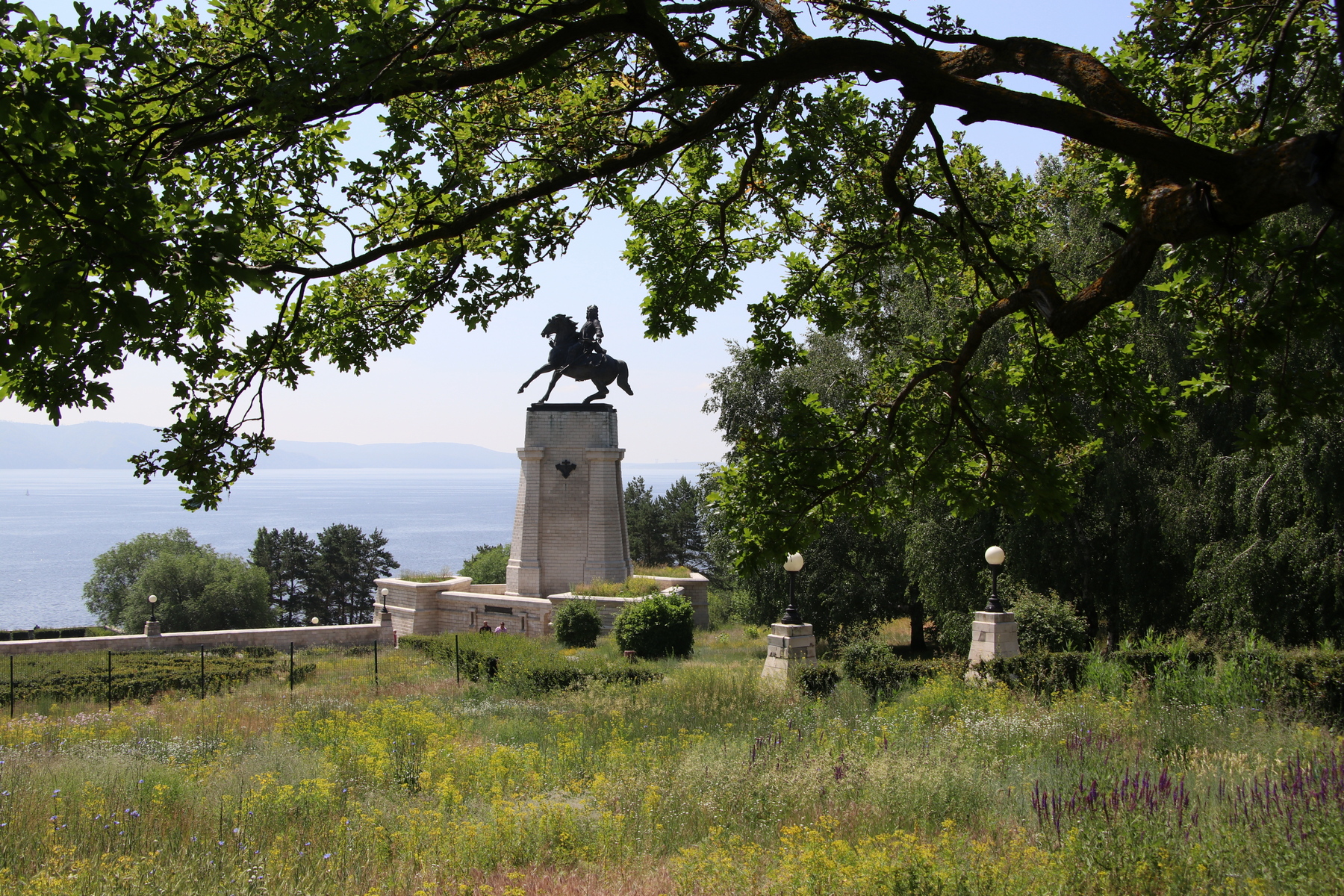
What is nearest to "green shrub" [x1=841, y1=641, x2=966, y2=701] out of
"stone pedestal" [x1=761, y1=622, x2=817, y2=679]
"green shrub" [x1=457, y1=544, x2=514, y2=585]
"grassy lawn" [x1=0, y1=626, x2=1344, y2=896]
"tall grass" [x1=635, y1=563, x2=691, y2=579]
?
"stone pedestal" [x1=761, y1=622, x2=817, y2=679]

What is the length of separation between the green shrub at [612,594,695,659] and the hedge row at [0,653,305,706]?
21.5 ft

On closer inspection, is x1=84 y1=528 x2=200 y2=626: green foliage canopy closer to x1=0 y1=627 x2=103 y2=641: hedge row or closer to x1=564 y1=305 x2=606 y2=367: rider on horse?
x1=0 y1=627 x2=103 y2=641: hedge row

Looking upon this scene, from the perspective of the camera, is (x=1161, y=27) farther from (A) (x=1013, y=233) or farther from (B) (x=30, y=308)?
(B) (x=30, y=308)

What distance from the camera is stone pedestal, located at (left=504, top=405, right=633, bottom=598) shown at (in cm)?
2597

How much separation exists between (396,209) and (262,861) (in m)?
4.41

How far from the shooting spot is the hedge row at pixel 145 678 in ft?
56.6

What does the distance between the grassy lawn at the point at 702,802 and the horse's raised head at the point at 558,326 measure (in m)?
15.9

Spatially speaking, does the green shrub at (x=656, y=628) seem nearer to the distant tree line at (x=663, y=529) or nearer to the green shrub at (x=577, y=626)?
the green shrub at (x=577, y=626)

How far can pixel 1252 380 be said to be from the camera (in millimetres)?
5730

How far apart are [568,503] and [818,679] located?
13534 millimetres

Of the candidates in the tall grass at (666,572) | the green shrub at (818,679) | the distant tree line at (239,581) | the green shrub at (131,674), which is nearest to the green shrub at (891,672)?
the green shrub at (818,679)

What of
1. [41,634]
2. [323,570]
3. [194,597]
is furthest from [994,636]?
[323,570]

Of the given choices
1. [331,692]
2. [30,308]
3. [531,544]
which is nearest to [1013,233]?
[30,308]

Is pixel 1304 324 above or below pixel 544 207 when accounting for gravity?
below
